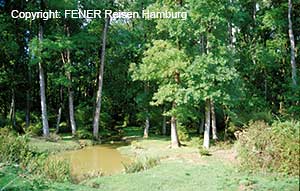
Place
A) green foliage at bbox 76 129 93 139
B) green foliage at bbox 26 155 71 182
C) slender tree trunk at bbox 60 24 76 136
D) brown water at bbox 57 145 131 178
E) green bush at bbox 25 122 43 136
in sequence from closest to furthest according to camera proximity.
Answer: green foliage at bbox 26 155 71 182 → brown water at bbox 57 145 131 178 → green bush at bbox 25 122 43 136 → green foliage at bbox 76 129 93 139 → slender tree trunk at bbox 60 24 76 136

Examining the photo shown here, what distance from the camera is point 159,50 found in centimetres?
1892

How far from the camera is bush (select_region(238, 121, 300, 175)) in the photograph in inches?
376

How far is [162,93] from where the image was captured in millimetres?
17797

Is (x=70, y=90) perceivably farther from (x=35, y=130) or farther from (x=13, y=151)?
(x=13, y=151)

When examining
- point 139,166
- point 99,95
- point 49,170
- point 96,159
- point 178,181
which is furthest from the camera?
point 99,95

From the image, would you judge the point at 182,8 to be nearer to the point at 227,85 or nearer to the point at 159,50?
the point at 159,50

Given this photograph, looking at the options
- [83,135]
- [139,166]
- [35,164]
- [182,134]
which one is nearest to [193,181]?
[139,166]

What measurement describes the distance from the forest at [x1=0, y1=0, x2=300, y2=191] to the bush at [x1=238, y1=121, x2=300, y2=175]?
0.11 ft

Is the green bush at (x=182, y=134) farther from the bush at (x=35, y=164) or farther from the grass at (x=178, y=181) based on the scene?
the bush at (x=35, y=164)

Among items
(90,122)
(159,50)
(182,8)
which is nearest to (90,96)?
(90,122)

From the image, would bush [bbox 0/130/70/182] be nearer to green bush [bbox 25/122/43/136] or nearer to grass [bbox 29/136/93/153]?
grass [bbox 29/136/93/153]

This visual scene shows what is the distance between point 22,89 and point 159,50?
11.5 m

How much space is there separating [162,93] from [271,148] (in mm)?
8092

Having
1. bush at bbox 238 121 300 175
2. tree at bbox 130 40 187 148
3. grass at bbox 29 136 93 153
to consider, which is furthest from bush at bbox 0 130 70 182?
tree at bbox 130 40 187 148
